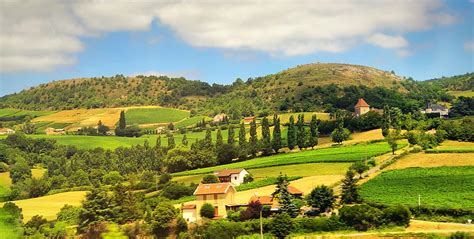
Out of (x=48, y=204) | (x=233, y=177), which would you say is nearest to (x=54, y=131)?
(x=48, y=204)

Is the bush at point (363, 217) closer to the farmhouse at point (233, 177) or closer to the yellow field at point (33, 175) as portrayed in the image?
the farmhouse at point (233, 177)

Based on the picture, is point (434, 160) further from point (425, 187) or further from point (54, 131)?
point (54, 131)

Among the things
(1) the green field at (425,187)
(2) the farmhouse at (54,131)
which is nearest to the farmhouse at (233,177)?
(1) the green field at (425,187)

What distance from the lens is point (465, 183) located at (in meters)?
58.1

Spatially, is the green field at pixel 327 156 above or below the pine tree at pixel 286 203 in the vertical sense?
above

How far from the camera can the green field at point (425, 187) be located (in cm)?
5453

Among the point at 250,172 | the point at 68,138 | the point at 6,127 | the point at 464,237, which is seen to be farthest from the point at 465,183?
the point at 6,127

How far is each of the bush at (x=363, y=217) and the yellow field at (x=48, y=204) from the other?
42.1 metres

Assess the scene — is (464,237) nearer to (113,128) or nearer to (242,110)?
(242,110)

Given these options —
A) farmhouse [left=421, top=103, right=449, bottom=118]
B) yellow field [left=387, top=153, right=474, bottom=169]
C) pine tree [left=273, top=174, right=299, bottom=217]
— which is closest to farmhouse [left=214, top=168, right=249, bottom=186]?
pine tree [left=273, top=174, right=299, bottom=217]

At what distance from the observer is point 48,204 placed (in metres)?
82.8

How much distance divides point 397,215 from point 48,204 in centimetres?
5580

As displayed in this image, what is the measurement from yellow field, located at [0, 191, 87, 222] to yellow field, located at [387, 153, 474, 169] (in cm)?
4707

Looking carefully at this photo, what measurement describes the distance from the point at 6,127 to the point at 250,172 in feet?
407
